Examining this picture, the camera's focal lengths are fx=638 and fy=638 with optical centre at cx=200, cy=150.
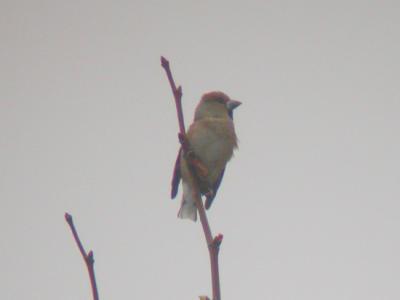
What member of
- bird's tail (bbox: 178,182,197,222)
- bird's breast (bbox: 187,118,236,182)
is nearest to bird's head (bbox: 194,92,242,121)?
bird's breast (bbox: 187,118,236,182)

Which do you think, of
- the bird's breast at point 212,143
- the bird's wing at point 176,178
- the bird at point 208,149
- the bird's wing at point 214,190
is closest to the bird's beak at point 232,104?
the bird at point 208,149

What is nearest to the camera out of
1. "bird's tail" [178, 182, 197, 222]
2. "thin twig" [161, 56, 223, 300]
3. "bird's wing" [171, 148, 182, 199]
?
"thin twig" [161, 56, 223, 300]

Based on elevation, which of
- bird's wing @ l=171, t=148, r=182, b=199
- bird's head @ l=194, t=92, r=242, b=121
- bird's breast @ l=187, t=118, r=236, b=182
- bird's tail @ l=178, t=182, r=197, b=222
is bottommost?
bird's tail @ l=178, t=182, r=197, b=222

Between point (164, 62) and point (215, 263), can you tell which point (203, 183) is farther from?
point (215, 263)

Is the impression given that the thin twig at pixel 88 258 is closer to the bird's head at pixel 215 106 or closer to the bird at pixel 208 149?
the bird at pixel 208 149

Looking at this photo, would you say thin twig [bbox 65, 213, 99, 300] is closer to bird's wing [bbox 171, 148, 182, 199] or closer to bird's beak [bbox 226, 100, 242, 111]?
bird's wing [bbox 171, 148, 182, 199]

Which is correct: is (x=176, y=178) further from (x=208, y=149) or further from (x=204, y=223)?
(x=204, y=223)

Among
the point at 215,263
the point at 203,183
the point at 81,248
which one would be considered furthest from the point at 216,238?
the point at 203,183
